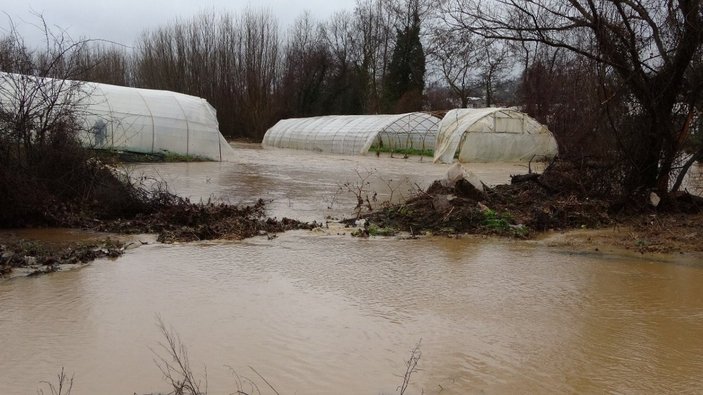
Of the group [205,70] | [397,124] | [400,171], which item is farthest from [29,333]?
[205,70]

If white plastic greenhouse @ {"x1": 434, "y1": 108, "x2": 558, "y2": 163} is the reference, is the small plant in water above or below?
below

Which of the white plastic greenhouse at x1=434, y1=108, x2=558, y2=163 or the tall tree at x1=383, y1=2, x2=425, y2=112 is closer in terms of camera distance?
the white plastic greenhouse at x1=434, y1=108, x2=558, y2=163

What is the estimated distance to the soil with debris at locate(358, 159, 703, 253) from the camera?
9.72 m

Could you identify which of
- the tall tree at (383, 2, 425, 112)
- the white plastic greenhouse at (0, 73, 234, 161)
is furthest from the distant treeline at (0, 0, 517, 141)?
the white plastic greenhouse at (0, 73, 234, 161)

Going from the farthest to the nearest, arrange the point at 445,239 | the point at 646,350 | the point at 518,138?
the point at 518,138 < the point at 445,239 < the point at 646,350

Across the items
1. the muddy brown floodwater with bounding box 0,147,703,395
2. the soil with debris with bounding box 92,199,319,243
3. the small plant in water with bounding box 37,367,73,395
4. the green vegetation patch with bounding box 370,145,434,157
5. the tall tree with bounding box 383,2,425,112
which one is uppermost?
the tall tree with bounding box 383,2,425,112

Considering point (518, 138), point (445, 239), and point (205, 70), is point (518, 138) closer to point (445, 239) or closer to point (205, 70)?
point (445, 239)

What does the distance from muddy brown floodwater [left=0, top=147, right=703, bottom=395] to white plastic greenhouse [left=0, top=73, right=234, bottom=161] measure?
14635 millimetres

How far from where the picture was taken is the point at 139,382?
4.16 metres

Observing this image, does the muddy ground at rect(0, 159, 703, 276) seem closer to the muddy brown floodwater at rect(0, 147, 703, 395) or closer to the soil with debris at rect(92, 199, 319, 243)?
the soil with debris at rect(92, 199, 319, 243)

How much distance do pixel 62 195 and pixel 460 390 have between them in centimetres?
885

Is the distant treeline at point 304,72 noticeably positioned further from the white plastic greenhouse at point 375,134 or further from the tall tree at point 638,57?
the tall tree at point 638,57

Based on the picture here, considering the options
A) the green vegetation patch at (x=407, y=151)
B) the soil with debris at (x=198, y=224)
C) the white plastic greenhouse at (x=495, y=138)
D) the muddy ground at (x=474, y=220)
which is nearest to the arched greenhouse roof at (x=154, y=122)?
the green vegetation patch at (x=407, y=151)

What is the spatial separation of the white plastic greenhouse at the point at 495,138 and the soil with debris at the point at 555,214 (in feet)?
44.7
